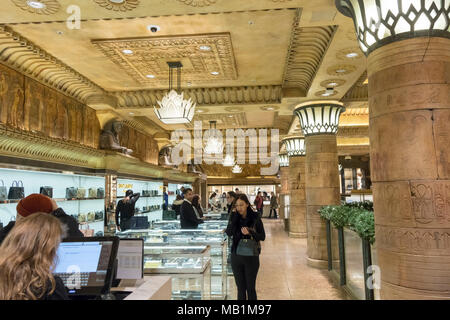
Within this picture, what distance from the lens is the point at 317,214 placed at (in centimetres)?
807

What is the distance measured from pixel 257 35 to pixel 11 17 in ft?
10.6

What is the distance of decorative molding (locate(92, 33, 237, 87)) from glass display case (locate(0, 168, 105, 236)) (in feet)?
7.98

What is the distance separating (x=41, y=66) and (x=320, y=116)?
18.9 ft

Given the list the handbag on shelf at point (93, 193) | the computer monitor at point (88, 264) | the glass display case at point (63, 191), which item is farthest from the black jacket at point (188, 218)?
the computer monitor at point (88, 264)

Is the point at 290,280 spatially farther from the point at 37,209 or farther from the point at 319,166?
the point at 37,209

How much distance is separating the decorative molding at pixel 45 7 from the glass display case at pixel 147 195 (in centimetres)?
609

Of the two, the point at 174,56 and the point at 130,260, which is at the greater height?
the point at 174,56

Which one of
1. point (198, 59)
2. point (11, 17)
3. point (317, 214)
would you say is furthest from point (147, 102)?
point (317, 214)

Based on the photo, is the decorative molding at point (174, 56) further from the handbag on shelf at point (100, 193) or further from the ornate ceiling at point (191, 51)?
the handbag on shelf at point (100, 193)

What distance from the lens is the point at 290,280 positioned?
6.54m

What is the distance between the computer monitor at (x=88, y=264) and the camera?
1.99 m

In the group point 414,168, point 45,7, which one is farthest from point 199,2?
point 414,168
